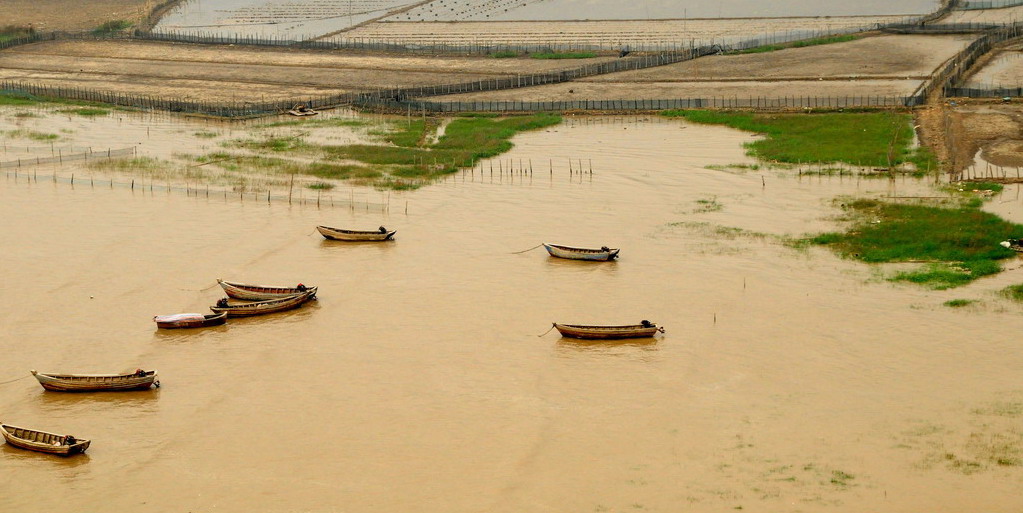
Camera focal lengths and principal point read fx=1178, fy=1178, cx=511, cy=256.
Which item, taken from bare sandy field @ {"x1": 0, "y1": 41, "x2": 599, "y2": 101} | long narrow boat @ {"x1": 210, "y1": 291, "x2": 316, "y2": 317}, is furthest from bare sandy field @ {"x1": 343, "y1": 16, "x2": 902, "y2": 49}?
long narrow boat @ {"x1": 210, "y1": 291, "x2": 316, "y2": 317}

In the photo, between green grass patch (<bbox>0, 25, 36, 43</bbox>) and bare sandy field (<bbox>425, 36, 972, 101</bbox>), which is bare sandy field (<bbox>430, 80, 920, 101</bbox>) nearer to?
bare sandy field (<bbox>425, 36, 972, 101</bbox>)

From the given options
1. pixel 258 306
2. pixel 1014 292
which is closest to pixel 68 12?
pixel 258 306

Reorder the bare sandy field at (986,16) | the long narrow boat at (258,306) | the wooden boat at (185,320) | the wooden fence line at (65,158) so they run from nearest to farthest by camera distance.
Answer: the wooden boat at (185,320) → the long narrow boat at (258,306) → the wooden fence line at (65,158) → the bare sandy field at (986,16)

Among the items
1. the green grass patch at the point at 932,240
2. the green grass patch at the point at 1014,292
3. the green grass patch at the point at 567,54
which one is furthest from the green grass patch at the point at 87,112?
the green grass patch at the point at 1014,292

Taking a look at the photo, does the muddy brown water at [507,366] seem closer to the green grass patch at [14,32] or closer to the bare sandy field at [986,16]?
the bare sandy field at [986,16]

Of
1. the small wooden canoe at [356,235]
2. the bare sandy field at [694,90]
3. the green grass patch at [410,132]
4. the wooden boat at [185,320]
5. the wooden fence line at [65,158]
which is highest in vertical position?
the bare sandy field at [694,90]

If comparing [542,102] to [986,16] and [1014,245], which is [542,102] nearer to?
[1014,245]
